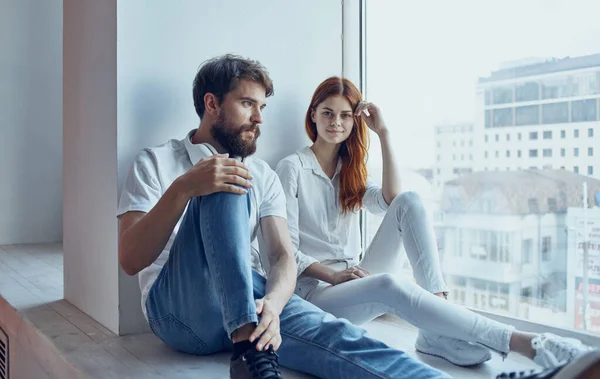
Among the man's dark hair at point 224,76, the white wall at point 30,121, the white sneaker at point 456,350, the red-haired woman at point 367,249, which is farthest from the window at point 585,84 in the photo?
the white wall at point 30,121

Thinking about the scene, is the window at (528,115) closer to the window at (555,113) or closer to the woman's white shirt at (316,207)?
the window at (555,113)

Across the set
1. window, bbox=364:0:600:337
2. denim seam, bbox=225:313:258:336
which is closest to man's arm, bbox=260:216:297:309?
denim seam, bbox=225:313:258:336

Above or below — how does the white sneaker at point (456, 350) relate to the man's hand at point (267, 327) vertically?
below

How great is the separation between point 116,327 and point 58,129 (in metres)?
3.02

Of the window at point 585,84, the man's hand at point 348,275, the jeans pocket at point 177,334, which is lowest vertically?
the jeans pocket at point 177,334

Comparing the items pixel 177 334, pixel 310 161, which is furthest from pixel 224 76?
pixel 177 334

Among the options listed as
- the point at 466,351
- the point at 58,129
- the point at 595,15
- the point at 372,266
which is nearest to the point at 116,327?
the point at 372,266

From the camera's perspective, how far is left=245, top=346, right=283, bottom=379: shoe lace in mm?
1446

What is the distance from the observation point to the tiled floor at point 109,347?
175 centimetres

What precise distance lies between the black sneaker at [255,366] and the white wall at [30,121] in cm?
367

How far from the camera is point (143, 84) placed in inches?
83.7

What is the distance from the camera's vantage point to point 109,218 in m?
2.16

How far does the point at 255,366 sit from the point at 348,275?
0.65m

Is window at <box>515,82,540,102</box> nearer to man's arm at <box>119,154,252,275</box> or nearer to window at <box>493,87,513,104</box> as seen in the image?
window at <box>493,87,513,104</box>
